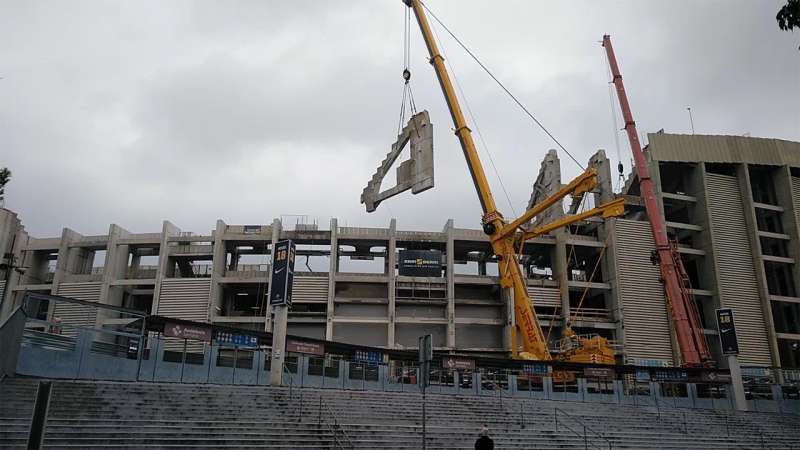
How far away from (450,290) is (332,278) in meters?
10.7

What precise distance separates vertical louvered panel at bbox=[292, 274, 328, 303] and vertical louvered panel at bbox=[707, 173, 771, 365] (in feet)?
120

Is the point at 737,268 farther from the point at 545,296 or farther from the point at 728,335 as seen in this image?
the point at 728,335

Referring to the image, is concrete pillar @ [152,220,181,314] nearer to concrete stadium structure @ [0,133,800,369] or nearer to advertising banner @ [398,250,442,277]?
concrete stadium structure @ [0,133,800,369]

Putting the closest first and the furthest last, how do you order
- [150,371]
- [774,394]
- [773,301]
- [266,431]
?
[266,431] → [150,371] → [774,394] → [773,301]

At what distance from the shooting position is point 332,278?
55.5 metres

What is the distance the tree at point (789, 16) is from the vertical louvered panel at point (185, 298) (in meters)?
49.5

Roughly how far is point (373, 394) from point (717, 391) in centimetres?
2694

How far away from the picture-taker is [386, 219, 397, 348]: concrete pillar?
54094mm

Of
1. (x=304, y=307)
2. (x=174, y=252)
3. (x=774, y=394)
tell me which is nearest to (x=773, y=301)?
(x=774, y=394)

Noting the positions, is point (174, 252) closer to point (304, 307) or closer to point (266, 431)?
point (304, 307)

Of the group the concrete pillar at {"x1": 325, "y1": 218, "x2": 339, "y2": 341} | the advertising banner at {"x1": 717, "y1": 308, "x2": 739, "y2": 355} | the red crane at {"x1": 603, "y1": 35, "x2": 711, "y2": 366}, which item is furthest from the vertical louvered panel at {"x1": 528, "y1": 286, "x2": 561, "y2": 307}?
the advertising banner at {"x1": 717, "y1": 308, "x2": 739, "y2": 355}

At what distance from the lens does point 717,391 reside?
1607 inches

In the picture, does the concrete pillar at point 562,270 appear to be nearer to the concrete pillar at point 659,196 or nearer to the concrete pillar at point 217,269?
the concrete pillar at point 659,196

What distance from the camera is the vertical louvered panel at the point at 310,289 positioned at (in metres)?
55.3
